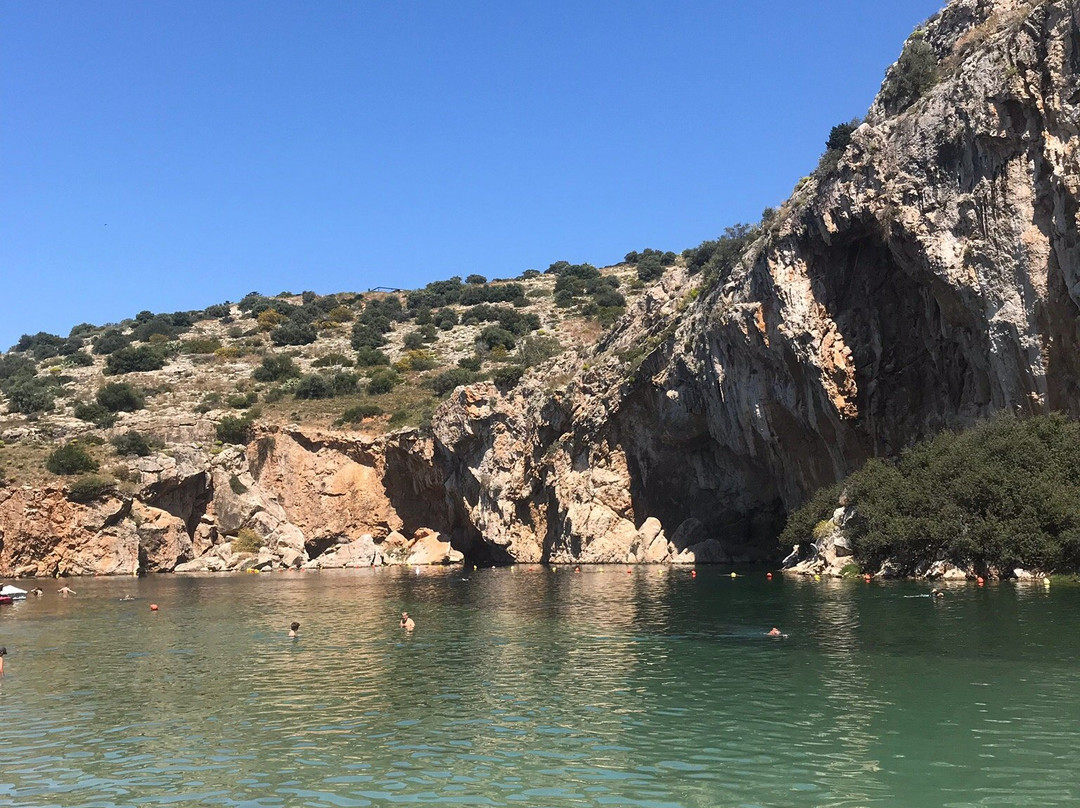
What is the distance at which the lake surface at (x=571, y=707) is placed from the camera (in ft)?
37.7

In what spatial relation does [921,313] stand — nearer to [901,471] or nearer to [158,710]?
[901,471]

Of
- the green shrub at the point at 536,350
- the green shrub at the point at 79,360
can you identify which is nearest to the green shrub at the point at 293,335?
the green shrub at the point at 79,360

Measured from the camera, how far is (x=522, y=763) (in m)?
12.6

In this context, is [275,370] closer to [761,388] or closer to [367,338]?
[367,338]

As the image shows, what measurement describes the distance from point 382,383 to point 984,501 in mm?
58317

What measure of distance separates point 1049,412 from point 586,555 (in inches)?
1231

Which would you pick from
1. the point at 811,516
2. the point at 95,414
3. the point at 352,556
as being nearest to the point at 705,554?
the point at 811,516

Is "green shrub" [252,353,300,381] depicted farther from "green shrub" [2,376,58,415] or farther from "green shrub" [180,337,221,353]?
"green shrub" [2,376,58,415]

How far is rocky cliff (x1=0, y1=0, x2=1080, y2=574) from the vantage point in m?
34.5

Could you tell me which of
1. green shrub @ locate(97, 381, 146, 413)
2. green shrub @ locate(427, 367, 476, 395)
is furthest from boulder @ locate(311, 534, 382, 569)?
green shrub @ locate(97, 381, 146, 413)

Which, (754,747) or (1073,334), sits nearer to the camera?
(754,747)

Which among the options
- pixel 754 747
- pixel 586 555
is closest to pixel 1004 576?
pixel 754 747

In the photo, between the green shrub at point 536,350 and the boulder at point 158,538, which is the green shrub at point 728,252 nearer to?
the green shrub at point 536,350

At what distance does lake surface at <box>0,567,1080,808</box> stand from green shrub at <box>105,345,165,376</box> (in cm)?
6707
